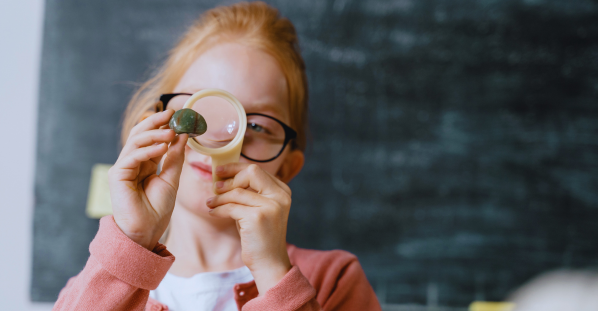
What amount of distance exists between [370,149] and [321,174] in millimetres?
187

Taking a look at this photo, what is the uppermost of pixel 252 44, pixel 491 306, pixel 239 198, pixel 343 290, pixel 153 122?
pixel 252 44

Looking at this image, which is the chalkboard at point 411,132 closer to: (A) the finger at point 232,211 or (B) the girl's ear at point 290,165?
(B) the girl's ear at point 290,165

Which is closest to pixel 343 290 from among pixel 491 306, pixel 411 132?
pixel 411 132

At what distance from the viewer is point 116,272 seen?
0.52 meters

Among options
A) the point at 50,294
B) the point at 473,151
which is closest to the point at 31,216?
the point at 50,294

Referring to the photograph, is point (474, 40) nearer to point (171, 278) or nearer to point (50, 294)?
point (171, 278)

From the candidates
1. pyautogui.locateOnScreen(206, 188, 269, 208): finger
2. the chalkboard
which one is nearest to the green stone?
pyautogui.locateOnScreen(206, 188, 269, 208): finger

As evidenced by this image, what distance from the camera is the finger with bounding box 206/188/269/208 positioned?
0.61 m

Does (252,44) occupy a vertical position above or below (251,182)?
above

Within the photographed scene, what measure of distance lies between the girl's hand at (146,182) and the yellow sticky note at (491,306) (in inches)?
45.2

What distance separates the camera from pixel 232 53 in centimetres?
79

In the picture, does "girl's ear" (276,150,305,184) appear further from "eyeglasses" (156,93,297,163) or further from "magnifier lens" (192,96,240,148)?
"magnifier lens" (192,96,240,148)

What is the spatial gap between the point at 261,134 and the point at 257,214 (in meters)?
0.22

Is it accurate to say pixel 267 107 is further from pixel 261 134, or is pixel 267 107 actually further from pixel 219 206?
pixel 219 206
